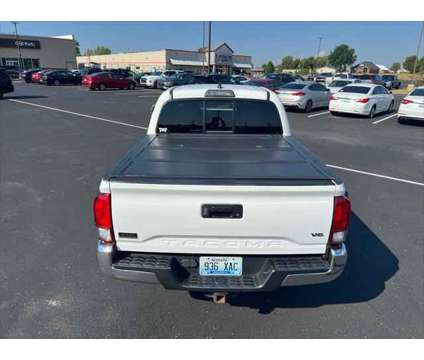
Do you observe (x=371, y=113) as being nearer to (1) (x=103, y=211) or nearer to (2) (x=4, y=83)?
(1) (x=103, y=211)

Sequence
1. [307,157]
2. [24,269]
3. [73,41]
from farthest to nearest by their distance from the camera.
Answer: [73,41] < [24,269] < [307,157]

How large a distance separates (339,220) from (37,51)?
6742cm

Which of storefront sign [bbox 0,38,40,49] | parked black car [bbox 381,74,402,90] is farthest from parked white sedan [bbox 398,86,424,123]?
storefront sign [bbox 0,38,40,49]

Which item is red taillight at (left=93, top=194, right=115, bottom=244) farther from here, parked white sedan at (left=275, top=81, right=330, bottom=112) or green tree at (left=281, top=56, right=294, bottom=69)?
green tree at (left=281, top=56, right=294, bottom=69)

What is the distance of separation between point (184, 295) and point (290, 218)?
1418mm

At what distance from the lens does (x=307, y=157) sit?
3045 mm

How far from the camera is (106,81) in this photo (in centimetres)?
3000

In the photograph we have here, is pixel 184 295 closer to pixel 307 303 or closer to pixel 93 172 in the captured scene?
pixel 307 303

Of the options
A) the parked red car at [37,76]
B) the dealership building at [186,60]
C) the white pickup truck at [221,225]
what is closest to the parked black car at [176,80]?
the parked red car at [37,76]

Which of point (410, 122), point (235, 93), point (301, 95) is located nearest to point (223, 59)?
point (301, 95)

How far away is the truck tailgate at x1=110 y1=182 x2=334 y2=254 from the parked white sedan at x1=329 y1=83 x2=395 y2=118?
Answer: 14.4 meters

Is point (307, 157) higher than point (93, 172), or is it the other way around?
point (307, 157)

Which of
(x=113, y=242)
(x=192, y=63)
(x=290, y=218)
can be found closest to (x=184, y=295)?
(x=113, y=242)
